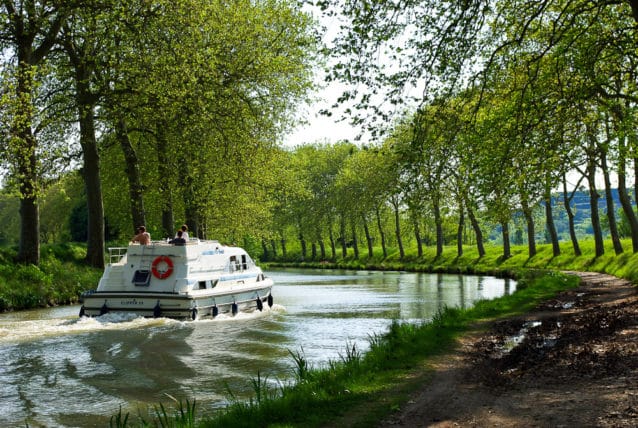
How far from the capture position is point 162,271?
2395cm

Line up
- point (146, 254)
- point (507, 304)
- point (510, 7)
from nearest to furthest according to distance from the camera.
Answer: point (510, 7)
point (507, 304)
point (146, 254)

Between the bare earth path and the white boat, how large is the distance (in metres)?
10.9

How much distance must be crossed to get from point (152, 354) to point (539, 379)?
1007 centimetres

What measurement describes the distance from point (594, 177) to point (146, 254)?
26021 millimetres

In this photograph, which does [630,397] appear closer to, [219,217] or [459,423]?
[459,423]

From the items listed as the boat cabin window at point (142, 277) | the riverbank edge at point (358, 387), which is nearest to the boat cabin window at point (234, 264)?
the boat cabin window at point (142, 277)

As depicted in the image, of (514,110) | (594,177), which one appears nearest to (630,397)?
(514,110)

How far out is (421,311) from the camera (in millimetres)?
25484

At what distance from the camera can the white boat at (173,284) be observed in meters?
22.3

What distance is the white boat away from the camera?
22328 millimetres

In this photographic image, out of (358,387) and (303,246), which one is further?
(303,246)

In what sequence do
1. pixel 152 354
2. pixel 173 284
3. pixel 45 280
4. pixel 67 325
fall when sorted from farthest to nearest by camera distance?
pixel 45 280 → pixel 173 284 → pixel 67 325 → pixel 152 354

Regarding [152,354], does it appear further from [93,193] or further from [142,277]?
[93,193]

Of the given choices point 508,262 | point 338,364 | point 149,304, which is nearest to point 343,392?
point 338,364
